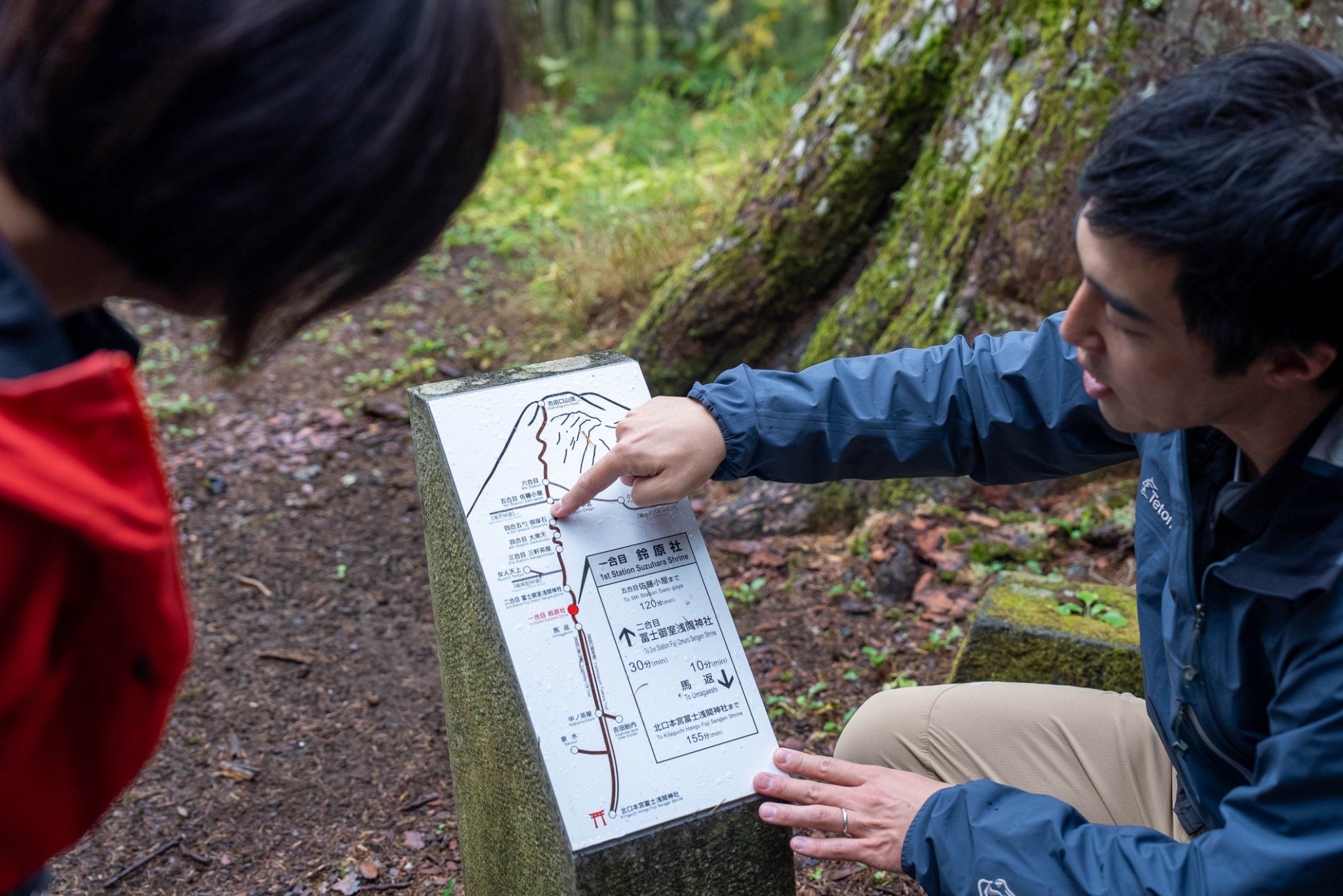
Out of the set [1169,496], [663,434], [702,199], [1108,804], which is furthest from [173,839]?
[702,199]

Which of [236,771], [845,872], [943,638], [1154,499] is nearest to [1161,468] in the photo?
[1154,499]

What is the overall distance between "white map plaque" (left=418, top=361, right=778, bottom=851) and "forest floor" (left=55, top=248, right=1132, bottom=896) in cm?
54

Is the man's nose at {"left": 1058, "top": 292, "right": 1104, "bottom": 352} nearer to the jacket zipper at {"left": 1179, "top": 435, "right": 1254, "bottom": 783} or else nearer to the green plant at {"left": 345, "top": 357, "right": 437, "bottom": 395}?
the jacket zipper at {"left": 1179, "top": 435, "right": 1254, "bottom": 783}

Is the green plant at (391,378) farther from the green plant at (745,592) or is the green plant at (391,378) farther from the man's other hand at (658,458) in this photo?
the man's other hand at (658,458)

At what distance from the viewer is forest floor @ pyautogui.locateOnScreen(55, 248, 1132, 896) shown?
2713 mm

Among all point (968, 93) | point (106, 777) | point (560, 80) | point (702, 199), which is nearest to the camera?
point (106, 777)

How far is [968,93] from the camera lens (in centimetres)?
378

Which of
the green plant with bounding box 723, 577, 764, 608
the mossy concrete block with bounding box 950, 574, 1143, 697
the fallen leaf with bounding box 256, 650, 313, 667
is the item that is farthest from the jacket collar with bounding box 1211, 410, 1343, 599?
the fallen leaf with bounding box 256, 650, 313, 667

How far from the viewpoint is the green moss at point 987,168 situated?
11.1 feet

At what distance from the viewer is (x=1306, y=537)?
1362 millimetres

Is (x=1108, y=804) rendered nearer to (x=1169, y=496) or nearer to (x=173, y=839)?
(x=1169, y=496)

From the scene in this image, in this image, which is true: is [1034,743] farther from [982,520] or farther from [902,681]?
[982,520]

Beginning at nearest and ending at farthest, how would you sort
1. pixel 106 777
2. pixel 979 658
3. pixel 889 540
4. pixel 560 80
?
pixel 106 777, pixel 979 658, pixel 889 540, pixel 560 80

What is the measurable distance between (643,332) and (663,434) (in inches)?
105
